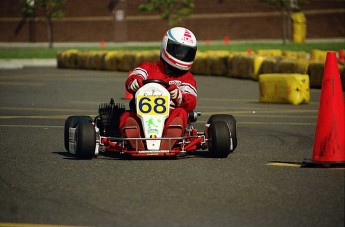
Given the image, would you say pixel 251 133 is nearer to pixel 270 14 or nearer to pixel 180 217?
pixel 180 217

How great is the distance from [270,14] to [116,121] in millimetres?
52423

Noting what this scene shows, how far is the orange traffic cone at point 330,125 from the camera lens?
941 cm

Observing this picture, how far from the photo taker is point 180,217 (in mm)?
6969

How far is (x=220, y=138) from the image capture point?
10328mm

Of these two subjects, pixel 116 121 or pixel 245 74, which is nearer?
pixel 116 121

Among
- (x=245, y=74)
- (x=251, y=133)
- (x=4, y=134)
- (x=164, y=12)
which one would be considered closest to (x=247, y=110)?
(x=251, y=133)

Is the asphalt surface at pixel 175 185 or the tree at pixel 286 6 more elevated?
the asphalt surface at pixel 175 185

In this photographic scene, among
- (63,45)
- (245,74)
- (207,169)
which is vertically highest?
(207,169)

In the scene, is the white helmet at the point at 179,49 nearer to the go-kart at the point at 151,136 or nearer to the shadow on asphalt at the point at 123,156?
the go-kart at the point at 151,136

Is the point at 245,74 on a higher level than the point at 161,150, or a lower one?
lower

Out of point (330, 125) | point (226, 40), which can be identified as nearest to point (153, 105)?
point (330, 125)

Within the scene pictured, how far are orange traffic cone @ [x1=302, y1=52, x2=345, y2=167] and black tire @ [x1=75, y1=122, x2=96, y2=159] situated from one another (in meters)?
2.08

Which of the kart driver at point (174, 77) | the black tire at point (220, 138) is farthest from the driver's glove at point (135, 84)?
the black tire at point (220, 138)

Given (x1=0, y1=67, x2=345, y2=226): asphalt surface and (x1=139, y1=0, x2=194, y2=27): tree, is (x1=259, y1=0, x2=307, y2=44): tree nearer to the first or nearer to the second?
(x1=139, y1=0, x2=194, y2=27): tree
